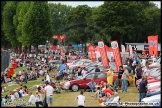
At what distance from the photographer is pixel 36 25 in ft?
230

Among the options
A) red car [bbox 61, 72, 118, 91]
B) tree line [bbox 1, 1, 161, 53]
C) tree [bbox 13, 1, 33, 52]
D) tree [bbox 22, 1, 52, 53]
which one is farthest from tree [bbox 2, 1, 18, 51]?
red car [bbox 61, 72, 118, 91]

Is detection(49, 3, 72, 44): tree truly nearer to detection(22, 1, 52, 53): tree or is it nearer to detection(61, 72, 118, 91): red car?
detection(22, 1, 52, 53): tree

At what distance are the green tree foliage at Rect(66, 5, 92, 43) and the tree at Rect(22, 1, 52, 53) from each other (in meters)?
17.5

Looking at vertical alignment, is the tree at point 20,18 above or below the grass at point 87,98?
above

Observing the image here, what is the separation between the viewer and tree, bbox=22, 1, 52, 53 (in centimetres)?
6981

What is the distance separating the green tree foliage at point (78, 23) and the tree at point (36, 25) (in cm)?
1754

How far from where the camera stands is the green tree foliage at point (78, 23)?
88.2 m

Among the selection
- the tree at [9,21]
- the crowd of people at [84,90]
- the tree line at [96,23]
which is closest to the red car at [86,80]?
the crowd of people at [84,90]

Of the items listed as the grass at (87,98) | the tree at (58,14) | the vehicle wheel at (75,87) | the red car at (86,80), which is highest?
the tree at (58,14)

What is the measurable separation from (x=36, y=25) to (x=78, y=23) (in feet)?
74.1

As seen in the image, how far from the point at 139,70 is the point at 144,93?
518 cm

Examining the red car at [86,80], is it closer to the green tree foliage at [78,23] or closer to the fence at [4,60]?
the fence at [4,60]

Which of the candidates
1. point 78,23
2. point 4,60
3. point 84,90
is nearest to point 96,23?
point 78,23

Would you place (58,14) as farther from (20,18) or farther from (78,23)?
(20,18)
